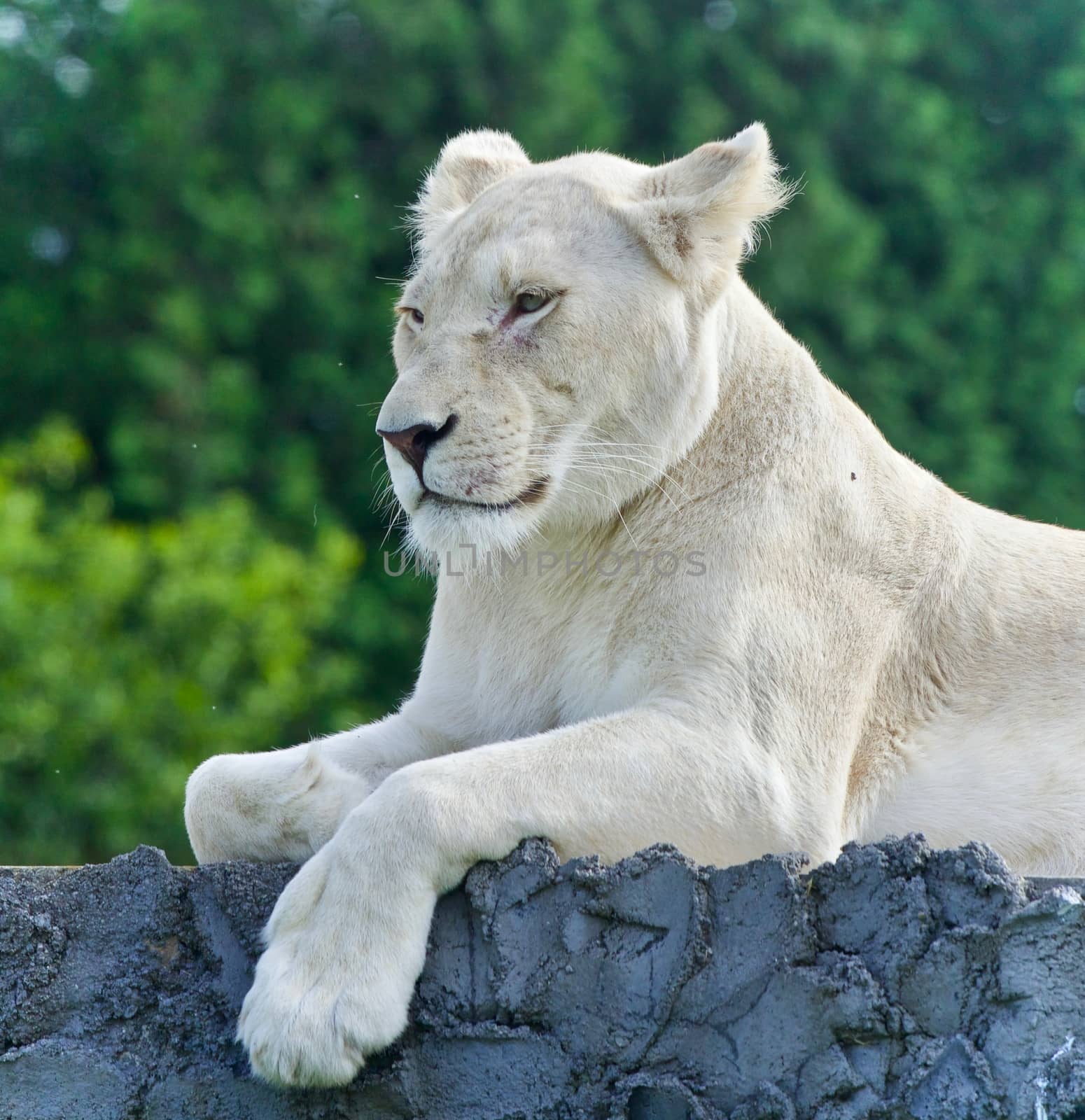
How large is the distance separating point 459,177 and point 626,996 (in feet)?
7.76

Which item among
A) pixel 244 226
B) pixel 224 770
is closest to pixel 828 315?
pixel 244 226

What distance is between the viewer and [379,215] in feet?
36.6

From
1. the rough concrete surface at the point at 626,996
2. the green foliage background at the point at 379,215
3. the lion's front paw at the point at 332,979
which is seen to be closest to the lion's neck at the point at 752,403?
the rough concrete surface at the point at 626,996

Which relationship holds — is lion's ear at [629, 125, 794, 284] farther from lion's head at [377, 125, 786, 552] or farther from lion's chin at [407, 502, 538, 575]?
lion's chin at [407, 502, 538, 575]

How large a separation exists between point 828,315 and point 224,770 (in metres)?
8.39

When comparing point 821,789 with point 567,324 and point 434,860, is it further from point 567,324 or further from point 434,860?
point 567,324

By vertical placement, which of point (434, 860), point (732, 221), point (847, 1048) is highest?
point (732, 221)

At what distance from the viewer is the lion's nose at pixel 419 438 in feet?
10.8

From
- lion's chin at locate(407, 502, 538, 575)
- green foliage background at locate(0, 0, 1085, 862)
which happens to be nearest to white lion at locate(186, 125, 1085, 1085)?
lion's chin at locate(407, 502, 538, 575)

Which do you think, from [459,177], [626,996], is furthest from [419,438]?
[626,996]

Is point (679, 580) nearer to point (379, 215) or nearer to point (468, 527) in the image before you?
point (468, 527)

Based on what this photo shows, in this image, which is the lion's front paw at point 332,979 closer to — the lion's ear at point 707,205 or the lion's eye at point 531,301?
the lion's eye at point 531,301

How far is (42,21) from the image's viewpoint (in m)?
11.3

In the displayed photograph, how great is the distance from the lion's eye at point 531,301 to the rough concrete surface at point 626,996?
1.26 metres
